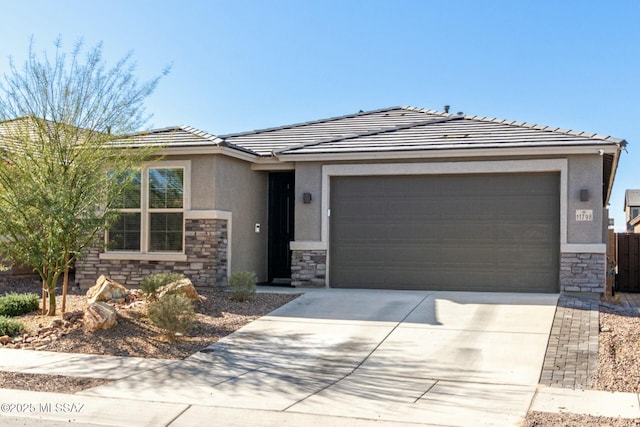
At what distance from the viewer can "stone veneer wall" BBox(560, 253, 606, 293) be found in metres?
13.3

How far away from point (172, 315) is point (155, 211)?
5306 mm

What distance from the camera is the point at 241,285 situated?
12.8 metres

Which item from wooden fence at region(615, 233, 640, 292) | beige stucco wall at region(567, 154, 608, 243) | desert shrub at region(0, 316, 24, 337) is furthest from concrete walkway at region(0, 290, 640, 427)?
wooden fence at region(615, 233, 640, 292)

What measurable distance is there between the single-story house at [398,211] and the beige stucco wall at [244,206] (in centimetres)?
5

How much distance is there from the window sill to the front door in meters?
3.07

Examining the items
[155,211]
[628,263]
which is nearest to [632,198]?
[628,263]

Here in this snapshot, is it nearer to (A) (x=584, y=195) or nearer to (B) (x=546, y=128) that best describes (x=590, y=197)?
(A) (x=584, y=195)

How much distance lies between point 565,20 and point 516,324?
7.23m

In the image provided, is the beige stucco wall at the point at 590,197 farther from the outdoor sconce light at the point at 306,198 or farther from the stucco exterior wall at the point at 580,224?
the outdoor sconce light at the point at 306,198

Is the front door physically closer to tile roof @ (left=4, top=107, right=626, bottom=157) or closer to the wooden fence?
tile roof @ (left=4, top=107, right=626, bottom=157)

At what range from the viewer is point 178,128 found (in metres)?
15.4

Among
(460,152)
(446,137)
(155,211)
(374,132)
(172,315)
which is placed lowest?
(172,315)

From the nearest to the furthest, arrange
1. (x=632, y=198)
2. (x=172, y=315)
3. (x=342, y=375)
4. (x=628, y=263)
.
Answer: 1. (x=342, y=375)
2. (x=172, y=315)
3. (x=628, y=263)
4. (x=632, y=198)

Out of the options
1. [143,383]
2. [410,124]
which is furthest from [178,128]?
[143,383]
